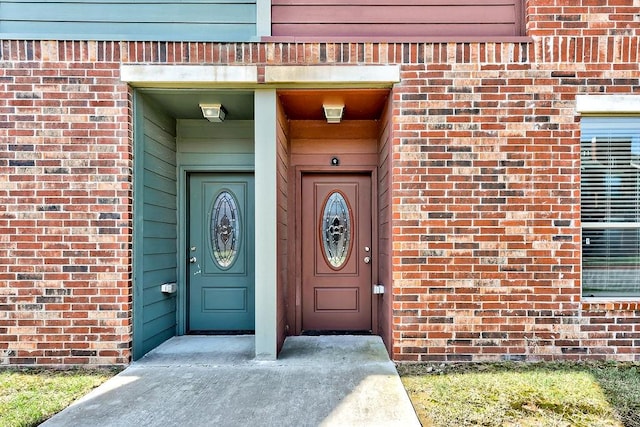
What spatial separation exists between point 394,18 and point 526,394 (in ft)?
12.4

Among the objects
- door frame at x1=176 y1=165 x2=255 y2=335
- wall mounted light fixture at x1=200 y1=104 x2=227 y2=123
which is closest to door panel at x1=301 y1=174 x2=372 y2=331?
door frame at x1=176 y1=165 x2=255 y2=335

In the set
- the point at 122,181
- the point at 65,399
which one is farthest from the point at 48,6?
the point at 65,399

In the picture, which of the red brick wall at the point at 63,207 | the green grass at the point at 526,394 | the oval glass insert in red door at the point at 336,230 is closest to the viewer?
the green grass at the point at 526,394

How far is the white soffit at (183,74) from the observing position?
380cm

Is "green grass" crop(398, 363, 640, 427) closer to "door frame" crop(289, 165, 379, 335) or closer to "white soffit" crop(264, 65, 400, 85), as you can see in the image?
"door frame" crop(289, 165, 379, 335)

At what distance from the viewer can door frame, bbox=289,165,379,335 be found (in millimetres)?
4875

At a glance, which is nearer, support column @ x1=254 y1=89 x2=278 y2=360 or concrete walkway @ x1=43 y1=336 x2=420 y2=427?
concrete walkway @ x1=43 y1=336 x2=420 y2=427

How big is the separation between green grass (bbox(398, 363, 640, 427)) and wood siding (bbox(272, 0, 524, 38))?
3403 mm

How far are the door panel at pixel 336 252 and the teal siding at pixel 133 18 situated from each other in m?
1.99

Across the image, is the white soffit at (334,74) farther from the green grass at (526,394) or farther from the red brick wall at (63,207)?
the green grass at (526,394)

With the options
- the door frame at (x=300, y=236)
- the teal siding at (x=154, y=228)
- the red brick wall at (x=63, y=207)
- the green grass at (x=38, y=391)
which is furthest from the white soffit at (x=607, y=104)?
the green grass at (x=38, y=391)

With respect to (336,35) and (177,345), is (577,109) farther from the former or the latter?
(177,345)

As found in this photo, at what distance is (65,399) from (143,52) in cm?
321

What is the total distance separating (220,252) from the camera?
5004 millimetres
